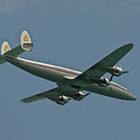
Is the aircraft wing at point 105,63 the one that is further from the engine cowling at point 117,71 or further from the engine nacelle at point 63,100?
the engine nacelle at point 63,100

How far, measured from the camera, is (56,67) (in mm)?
104375

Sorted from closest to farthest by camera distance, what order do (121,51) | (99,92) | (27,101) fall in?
(121,51), (99,92), (27,101)

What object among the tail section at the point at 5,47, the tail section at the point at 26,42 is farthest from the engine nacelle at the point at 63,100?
the tail section at the point at 26,42

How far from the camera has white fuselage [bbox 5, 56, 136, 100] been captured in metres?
103

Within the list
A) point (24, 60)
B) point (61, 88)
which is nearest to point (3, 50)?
point (24, 60)

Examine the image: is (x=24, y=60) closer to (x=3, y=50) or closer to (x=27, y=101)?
(x=3, y=50)

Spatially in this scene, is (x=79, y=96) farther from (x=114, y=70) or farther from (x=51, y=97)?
(x=114, y=70)

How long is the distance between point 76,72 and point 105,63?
17.9 ft

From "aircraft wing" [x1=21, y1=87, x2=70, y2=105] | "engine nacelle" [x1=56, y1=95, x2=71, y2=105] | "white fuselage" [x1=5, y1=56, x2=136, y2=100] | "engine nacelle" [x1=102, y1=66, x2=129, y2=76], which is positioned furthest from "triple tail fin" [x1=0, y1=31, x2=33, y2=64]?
"engine nacelle" [x1=56, y1=95, x2=71, y2=105]

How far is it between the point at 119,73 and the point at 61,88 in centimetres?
983

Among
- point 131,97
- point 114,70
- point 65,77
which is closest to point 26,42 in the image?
point 65,77

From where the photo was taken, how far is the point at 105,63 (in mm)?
102938

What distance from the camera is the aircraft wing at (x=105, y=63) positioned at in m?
99.9

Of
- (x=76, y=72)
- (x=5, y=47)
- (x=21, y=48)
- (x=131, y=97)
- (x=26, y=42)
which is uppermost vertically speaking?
(x=5, y=47)
